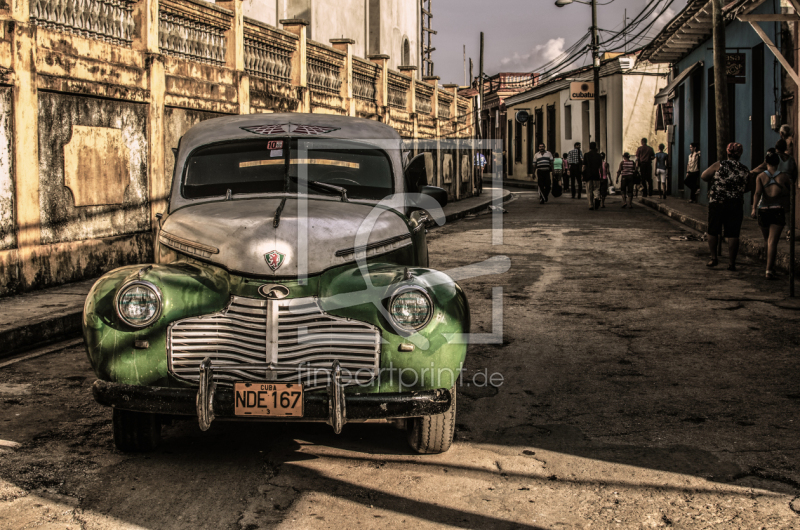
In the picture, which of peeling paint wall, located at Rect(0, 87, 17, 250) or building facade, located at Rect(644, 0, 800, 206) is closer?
peeling paint wall, located at Rect(0, 87, 17, 250)

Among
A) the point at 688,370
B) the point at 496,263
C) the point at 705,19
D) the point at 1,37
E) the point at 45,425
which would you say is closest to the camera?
the point at 45,425

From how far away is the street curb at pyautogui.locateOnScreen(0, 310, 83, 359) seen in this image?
7102 millimetres

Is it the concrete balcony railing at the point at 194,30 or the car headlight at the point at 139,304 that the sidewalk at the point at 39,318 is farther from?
the concrete balcony railing at the point at 194,30

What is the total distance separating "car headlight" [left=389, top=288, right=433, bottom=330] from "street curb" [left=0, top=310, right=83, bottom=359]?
13.6ft

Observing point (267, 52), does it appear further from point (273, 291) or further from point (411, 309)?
point (411, 309)

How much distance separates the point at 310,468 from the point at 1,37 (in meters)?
7.03

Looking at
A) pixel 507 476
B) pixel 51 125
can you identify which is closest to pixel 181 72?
pixel 51 125

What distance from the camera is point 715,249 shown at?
38.5ft

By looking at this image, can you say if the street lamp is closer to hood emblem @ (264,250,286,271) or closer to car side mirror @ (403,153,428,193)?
car side mirror @ (403,153,428,193)

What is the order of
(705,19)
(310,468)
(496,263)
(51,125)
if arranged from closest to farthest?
(310,468) → (51,125) → (496,263) → (705,19)

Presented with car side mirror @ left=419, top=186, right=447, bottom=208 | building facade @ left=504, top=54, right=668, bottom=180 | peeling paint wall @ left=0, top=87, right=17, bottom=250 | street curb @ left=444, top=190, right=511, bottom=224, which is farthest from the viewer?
building facade @ left=504, top=54, right=668, bottom=180

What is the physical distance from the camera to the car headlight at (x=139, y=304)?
4023 millimetres

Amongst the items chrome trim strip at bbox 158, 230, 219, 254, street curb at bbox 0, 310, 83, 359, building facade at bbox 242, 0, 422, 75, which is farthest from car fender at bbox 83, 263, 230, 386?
building facade at bbox 242, 0, 422, 75

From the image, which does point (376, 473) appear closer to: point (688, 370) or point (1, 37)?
point (688, 370)
